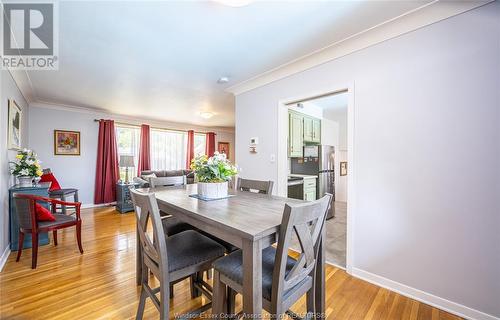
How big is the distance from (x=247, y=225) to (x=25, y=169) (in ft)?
10.7

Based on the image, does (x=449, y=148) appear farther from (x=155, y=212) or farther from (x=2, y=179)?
(x=2, y=179)

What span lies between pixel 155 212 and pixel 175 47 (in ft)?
5.86

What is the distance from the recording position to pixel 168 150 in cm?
629

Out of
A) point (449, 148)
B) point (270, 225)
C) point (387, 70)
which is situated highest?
point (387, 70)

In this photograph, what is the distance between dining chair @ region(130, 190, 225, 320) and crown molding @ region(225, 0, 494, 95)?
7.15 feet

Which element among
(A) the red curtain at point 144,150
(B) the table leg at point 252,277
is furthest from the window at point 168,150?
(B) the table leg at point 252,277

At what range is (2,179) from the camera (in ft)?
7.73

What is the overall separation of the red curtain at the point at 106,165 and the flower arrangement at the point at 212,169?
174 inches

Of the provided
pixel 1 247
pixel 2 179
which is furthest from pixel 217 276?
pixel 2 179

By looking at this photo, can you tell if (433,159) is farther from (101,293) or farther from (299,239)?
(101,293)

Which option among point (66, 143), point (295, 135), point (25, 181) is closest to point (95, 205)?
point (66, 143)

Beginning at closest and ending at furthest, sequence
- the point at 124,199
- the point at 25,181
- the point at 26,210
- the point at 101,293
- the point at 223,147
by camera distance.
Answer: the point at 101,293 < the point at 26,210 < the point at 25,181 < the point at 124,199 < the point at 223,147

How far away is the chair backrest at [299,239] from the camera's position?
3.20ft

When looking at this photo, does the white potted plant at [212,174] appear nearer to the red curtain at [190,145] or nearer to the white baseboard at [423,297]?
the white baseboard at [423,297]
